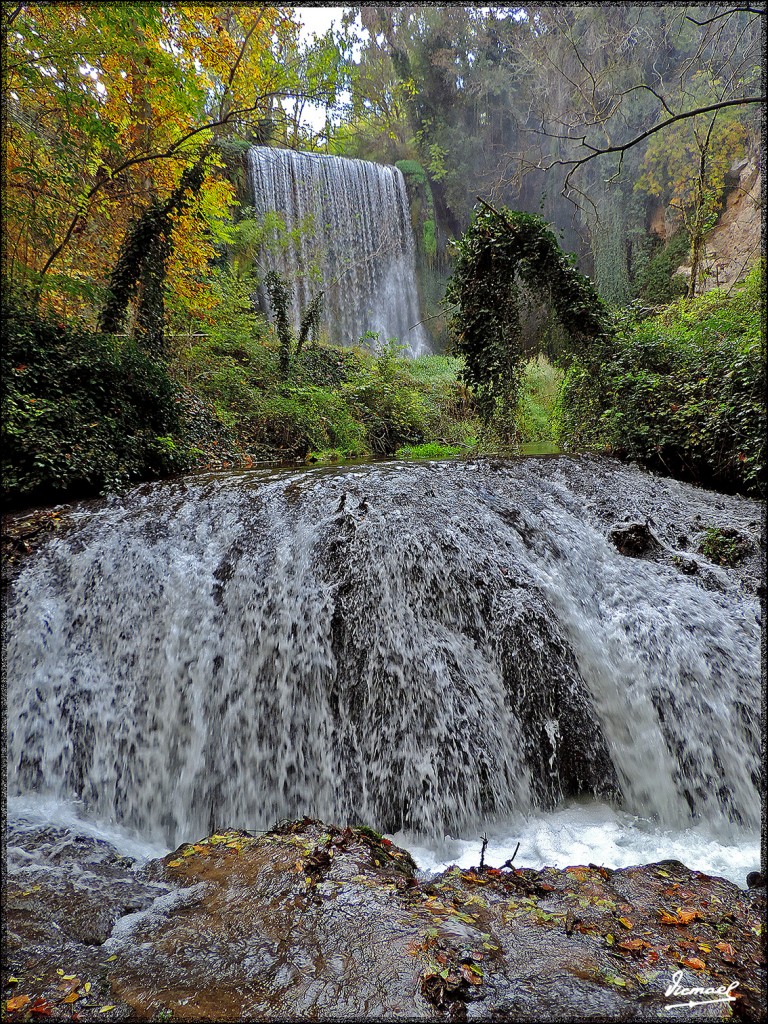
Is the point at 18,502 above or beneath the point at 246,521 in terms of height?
above

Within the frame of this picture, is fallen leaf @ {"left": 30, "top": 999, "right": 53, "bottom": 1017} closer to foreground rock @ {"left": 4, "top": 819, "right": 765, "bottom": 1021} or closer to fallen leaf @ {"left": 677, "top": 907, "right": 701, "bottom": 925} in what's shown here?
foreground rock @ {"left": 4, "top": 819, "right": 765, "bottom": 1021}

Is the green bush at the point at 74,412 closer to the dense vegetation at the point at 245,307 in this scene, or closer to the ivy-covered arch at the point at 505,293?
the dense vegetation at the point at 245,307

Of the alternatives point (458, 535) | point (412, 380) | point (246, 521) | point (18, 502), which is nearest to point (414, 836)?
point (458, 535)

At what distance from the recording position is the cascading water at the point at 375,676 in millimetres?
2885

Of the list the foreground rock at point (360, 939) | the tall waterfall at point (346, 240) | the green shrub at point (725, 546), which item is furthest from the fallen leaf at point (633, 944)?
the tall waterfall at point (346, 240)

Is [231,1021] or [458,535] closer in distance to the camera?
[231,1021]

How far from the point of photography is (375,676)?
10.7ft

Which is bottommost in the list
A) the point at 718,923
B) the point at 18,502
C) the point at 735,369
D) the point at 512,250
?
the point at 718,923

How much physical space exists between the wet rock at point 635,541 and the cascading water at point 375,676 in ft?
0.28

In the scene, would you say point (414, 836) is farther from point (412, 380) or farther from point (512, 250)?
point (412, 380)

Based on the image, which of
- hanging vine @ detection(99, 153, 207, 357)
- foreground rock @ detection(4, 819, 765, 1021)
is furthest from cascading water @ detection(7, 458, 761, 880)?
hanging vine @ detection(99, 153, 207, 357)

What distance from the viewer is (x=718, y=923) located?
165cm

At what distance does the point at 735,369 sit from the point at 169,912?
683cm

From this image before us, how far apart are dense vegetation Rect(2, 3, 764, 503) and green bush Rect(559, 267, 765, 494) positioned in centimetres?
3
